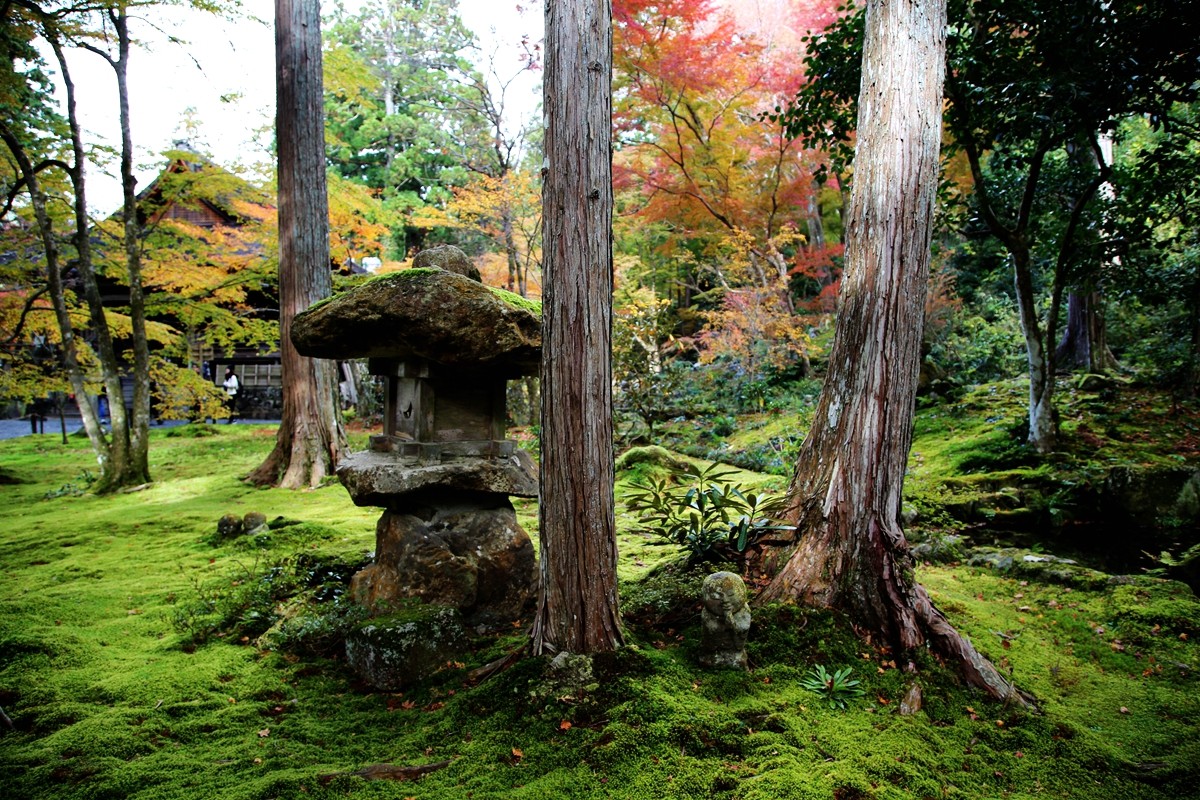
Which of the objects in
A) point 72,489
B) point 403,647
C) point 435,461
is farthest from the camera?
point 72,489

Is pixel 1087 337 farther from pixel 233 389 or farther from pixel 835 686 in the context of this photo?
pixel 233 389

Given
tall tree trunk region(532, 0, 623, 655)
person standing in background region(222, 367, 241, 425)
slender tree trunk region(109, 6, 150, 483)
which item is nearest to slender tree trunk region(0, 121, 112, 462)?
slender tree trunk region(109, 6, 150, 483)

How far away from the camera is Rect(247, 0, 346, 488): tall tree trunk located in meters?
8.02

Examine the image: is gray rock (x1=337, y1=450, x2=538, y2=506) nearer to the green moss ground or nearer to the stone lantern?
the stone lantern

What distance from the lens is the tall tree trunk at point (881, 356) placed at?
3.31 meters

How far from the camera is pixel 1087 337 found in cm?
991

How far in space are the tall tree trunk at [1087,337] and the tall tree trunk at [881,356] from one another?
831cm

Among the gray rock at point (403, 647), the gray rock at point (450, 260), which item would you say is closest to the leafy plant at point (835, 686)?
the gray rock at point (403, 647)

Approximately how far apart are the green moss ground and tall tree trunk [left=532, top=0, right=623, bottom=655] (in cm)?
61

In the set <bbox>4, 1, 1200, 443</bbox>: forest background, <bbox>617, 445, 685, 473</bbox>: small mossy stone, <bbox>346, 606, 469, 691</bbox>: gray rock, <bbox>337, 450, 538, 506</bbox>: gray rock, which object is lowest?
<bbox>346, 606, 469, 691</bbox>: gray rock

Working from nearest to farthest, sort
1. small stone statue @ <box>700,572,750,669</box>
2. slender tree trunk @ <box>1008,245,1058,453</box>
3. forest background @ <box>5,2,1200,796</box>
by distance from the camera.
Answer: small stone statue @ <box>700,572,750,669</box>, forest background @ <box>5,2,1200,796</box>, slender tree trunk @ <box>1008,245,1058,453</box>

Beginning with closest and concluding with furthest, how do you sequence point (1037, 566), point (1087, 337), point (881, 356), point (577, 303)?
point (577, 303), point (881, 356), point (1037, 566), point (1087, 337)

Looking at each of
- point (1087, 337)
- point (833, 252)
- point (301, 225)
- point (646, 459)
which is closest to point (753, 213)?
point (833, 252)

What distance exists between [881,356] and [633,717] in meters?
2.23
